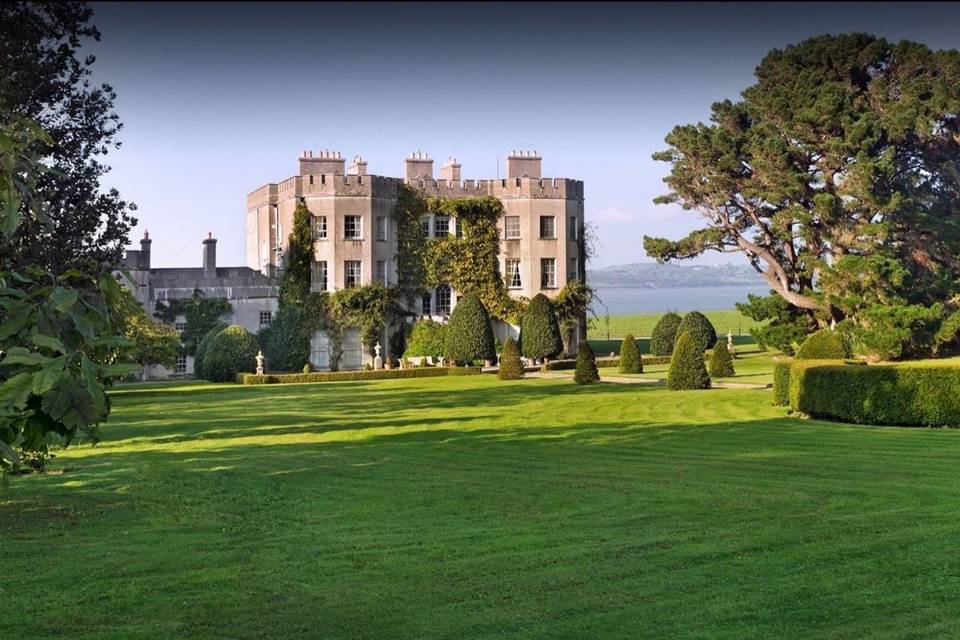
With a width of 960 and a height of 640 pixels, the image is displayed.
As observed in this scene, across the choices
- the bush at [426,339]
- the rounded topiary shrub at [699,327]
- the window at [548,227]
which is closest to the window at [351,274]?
the bush at [426,339]

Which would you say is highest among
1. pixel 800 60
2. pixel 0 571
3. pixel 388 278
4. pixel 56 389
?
pixel 800 60

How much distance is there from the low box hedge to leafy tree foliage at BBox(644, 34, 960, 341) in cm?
848

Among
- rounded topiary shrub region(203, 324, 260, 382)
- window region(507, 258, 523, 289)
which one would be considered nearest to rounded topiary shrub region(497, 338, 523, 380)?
rounded topiary shrub region(203, 324, 260, 382)

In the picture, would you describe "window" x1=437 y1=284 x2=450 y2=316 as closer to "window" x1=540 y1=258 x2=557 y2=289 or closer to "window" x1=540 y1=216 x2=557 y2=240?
"window" x1=540 y1=258 x2=557 y2=289

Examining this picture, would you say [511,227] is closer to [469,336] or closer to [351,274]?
[469,336]

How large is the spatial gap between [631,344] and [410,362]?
10.4 meters

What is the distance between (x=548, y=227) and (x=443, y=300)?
5861 mm

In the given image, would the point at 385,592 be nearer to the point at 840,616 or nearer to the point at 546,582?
the point at 546,582

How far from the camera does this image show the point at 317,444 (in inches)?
742

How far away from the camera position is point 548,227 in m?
50.6

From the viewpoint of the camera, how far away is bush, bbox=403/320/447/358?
46188 mm

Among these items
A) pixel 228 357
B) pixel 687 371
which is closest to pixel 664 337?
pixel 687 371

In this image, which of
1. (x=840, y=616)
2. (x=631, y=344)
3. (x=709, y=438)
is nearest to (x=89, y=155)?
(x=709, y=438)

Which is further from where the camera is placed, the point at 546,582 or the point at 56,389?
the point at 546,582
